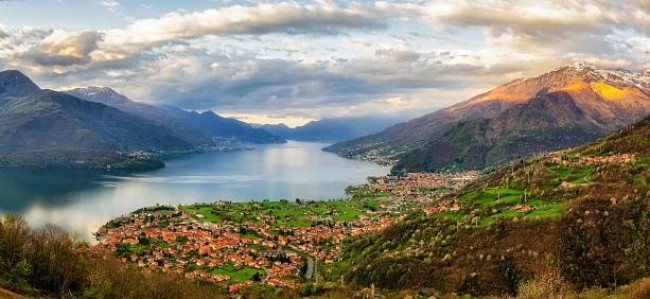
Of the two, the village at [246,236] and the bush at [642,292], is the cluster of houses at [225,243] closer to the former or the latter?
the village at [246,236]

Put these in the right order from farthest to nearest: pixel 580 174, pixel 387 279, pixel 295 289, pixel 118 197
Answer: pixel 118 197 < pixel 580 174 < pixel 295 289 < pixel 387 279

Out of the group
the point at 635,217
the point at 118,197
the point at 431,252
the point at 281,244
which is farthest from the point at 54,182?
the point at 635,217

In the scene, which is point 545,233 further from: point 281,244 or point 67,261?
point 281,244

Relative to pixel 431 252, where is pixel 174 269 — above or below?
below

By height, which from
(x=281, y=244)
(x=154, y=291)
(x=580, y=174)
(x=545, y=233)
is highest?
(x=580, y=174)

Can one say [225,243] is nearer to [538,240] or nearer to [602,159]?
[538,240]

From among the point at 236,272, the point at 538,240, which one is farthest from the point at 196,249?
the point at 538,240

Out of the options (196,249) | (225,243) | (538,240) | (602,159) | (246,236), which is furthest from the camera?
(246,236)
